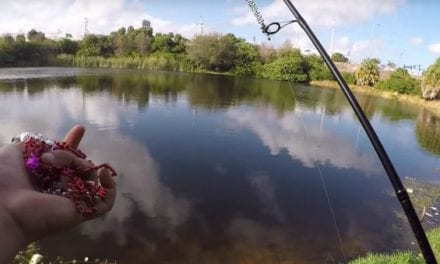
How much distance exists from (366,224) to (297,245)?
2.41 m

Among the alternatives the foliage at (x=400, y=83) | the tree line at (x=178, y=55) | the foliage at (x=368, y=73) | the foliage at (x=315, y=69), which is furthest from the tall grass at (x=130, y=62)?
the foliage at (x=400, y=83)

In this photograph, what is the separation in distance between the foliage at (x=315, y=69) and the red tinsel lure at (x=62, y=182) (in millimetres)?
54028

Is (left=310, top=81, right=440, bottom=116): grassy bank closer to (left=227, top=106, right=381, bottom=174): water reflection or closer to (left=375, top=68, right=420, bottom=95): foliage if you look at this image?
(left=375, top=68, right=420, bottom=95): foliage

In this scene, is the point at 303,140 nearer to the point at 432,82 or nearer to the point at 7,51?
the point at 432,82

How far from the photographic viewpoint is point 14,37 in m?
51.3

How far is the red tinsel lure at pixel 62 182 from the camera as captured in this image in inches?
63.2

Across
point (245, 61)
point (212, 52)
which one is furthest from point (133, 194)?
point (245, 61)

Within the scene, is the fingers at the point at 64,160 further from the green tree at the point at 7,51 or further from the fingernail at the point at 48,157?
the green tree at the point at 7,51

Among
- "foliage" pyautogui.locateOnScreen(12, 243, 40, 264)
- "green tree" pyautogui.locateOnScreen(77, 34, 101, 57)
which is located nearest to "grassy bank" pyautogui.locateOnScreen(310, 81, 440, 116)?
"green tree" pyautogui.locateOnScreen(77, 34, 101, 57)

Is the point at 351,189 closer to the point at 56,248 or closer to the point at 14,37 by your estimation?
the point at 56,248

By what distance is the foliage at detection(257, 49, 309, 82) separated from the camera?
54625 mm

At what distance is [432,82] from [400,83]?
8516mm

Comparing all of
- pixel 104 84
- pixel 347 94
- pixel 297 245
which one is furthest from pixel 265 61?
pixel 347 94

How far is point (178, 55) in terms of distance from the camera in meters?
60.9
